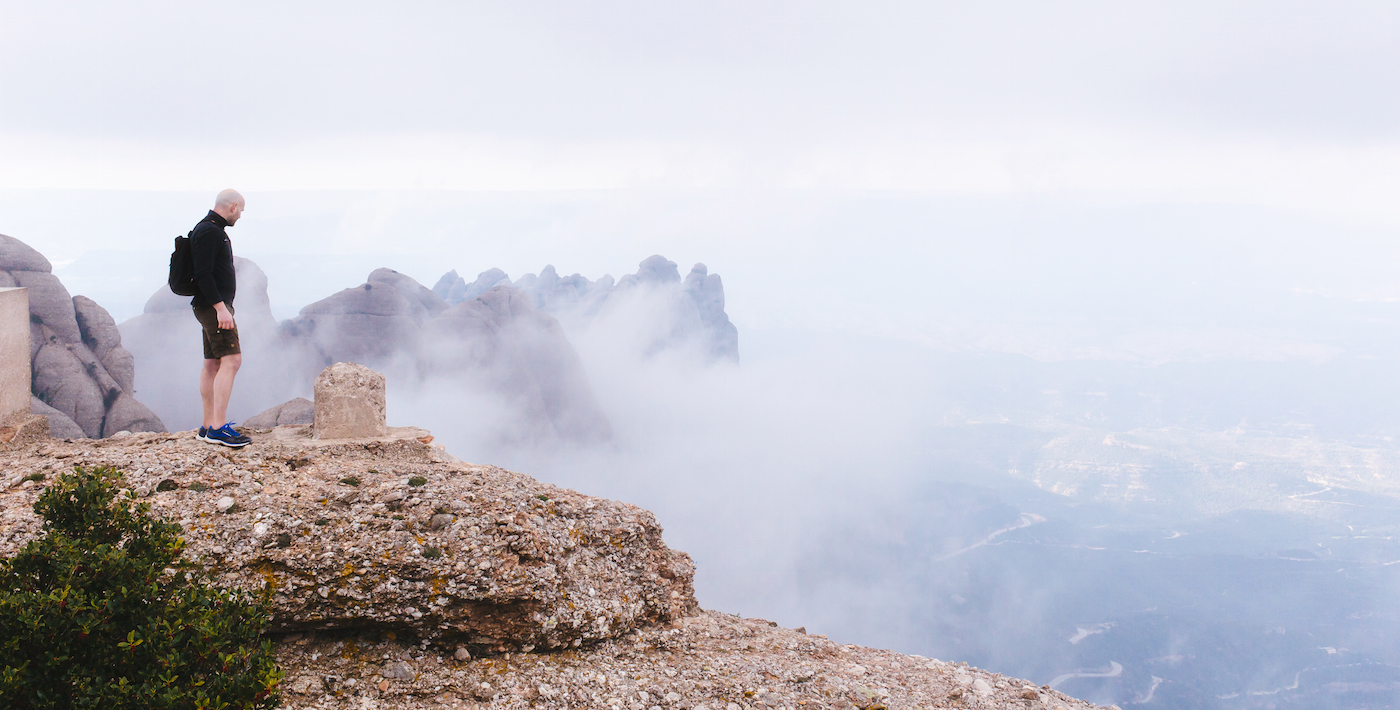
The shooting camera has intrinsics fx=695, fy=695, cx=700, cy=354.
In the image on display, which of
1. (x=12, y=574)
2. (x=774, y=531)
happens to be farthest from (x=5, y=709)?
(x=774, y=531)

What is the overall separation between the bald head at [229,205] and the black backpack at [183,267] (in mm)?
446

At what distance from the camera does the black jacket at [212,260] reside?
8930 millimetres

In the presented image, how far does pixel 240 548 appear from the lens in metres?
7.32

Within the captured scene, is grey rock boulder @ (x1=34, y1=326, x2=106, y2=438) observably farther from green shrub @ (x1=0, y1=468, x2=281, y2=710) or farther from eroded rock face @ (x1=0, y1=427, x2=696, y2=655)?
green shrub @ (x1=0, y1=468, x2=281, y2=710)

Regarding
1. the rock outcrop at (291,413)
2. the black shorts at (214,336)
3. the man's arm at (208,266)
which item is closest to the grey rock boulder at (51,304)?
the rock outcrop at (291,413)

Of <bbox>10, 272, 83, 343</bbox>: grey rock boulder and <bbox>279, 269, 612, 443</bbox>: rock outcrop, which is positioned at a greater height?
<bbox>279, 269, 612, 443</bbox>: rock outcrop

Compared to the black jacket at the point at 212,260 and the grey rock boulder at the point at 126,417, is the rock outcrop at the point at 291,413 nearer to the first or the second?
the grey rock boulder at the point at 126,417

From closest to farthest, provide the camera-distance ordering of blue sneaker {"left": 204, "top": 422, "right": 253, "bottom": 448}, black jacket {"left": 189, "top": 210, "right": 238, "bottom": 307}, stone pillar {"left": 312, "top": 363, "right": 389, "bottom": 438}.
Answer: black jacket {"left": 189, "top": 210, "right": 238, "bottom": 307}, blue sneaker {"left": 204, "top": 422, "right": 253, "bottom": 448}, stone pillar {"left": 312, "top": 363, "right": 389, "bottom": 438}

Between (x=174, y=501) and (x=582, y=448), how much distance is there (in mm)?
125113

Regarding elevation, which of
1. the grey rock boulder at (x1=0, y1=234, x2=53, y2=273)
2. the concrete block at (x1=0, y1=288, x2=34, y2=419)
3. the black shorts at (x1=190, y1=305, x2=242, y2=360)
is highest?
the grey rock boulder at (x1=0, y1=234, x2=53, y2=273)

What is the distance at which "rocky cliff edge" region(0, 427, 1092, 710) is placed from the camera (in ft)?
23.9

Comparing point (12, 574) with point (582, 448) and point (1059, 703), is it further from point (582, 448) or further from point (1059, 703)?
point (582, 448)

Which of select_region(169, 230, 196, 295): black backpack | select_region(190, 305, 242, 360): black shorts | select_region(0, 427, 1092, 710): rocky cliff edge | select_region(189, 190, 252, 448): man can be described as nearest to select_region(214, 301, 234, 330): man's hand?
select_region(189, 190, 252, 448): man

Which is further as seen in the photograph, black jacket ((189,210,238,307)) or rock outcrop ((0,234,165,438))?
rock outcrop ((0,234,165,438))
